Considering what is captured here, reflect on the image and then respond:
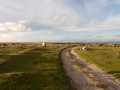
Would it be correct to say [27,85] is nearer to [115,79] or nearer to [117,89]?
[117,89]

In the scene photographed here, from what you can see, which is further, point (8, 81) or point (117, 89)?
point (8, 81)

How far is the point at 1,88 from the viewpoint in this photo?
60.4 ft

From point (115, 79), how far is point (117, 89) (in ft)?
15.8

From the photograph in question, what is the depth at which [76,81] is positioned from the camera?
74.7ft

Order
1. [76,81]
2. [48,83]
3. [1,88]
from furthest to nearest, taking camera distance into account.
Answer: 1. [76,81]
2. [48,83]
3. [1,88]

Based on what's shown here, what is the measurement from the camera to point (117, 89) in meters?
19.1

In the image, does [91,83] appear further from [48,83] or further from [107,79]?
[48,83]

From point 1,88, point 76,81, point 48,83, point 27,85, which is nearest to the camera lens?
point 1,88

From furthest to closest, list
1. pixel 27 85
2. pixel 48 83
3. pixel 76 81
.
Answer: pixel 76 81, pixel 48 83, pixel 27 85

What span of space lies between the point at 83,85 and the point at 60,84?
345cm

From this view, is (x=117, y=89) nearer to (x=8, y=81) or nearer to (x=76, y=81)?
(x=76, y=81)

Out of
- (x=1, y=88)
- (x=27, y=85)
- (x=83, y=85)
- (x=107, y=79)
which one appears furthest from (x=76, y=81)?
(x=1, y=88)

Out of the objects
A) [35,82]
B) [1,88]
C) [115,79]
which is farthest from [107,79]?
[1,88]

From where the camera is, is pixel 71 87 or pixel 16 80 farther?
pixel 16 80
